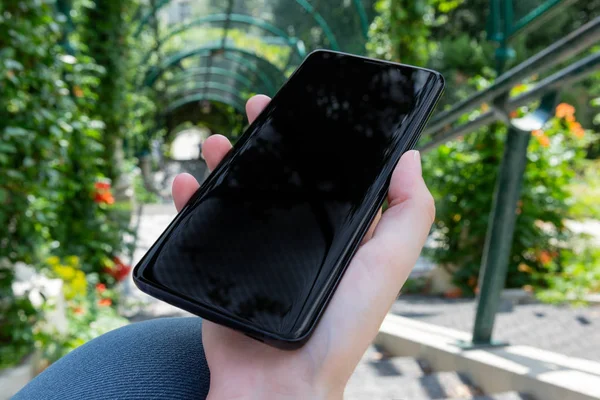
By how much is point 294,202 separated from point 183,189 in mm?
189

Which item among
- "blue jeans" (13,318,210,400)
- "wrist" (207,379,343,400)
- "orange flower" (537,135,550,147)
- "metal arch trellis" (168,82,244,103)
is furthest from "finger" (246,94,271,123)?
"metal arch trellis" (168,82,244,103)

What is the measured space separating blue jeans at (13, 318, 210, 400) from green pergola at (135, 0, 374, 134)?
5393 mm

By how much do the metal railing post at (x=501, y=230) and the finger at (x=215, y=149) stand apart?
1.46 m

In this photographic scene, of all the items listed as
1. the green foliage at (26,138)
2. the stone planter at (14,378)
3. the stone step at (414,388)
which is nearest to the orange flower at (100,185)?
the green foliage at (26,138)

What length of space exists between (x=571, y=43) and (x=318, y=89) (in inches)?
42.0

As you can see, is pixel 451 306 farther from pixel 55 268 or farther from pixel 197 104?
pixel 197 104

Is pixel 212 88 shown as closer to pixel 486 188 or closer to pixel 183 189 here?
pixel 486 188

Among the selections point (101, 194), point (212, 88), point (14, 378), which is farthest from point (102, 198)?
point (212, 88)

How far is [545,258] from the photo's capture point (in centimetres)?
445

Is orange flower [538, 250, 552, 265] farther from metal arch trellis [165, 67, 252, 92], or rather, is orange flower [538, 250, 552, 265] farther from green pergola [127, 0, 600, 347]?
metal arch trellis [165, 67, 252, 92]

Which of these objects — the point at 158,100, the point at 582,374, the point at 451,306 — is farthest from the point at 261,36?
the point at 582,374

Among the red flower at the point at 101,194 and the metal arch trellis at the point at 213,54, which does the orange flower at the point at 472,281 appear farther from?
the metal arch trellis at the point at 213,54

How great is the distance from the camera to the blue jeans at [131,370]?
0.64 metres

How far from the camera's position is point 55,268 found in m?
3.15
